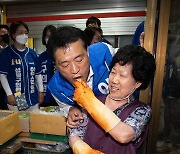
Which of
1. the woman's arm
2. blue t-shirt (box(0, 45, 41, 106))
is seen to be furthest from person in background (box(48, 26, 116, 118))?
blue t-shirt (box(0, 45, 41, 106))

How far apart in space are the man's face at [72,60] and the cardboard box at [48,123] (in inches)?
47.2

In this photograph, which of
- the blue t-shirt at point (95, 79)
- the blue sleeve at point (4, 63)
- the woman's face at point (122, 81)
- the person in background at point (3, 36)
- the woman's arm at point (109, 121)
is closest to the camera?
the woman's arm at point (109, 121)

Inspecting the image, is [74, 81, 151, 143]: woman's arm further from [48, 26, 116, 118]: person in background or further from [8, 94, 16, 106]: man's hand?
[8, 94, 16, 106]: man's hand

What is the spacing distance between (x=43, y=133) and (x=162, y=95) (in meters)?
1.55

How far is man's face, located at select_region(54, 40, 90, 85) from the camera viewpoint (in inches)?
48.3

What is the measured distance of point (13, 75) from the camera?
2.82 metres

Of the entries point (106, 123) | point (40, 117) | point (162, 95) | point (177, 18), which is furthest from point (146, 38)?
point (40, 117)

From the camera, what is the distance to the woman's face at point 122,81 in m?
1.08

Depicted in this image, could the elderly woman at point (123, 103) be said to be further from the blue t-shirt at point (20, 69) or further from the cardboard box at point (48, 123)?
the blue t-shirt at point (20, 69)

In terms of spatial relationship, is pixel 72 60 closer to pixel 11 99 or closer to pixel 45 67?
pixel 11 99

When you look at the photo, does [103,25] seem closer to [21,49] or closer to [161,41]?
[21,49]

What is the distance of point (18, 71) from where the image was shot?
283 cm

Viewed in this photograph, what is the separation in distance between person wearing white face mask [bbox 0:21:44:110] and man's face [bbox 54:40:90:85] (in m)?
1.75

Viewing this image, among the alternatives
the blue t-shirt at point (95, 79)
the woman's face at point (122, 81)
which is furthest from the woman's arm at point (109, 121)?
the blue t-shirt at point (95, 79)
